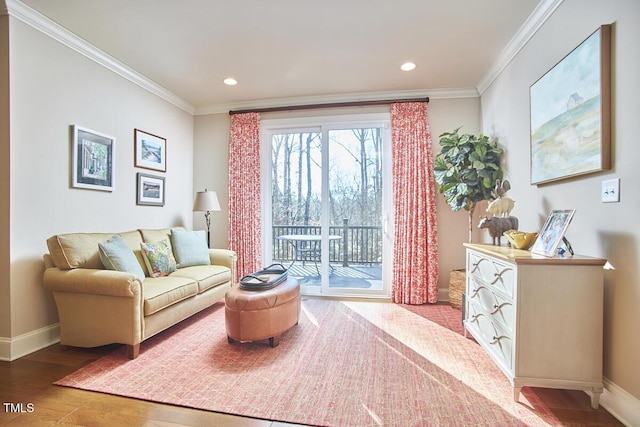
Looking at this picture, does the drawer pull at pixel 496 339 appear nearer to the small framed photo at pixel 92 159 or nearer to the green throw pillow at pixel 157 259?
the green throw pillow at pixel 157 259

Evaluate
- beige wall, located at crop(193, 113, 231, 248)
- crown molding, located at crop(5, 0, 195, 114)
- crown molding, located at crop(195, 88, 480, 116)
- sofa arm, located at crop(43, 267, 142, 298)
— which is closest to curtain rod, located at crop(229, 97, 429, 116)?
crown molding, located at crop(195, 88, 480, 116)

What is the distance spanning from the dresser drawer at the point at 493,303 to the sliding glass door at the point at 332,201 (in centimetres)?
154

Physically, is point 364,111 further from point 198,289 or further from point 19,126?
point 19,126

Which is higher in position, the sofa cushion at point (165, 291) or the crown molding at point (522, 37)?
the crown molding at point (522, 37)

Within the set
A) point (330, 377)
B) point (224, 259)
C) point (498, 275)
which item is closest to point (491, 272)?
point (498, 275)

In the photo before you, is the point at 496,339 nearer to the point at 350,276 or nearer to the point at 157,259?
the point at 350,276

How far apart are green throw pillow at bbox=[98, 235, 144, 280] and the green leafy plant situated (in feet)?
10.6

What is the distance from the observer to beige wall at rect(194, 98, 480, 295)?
379 centimetres

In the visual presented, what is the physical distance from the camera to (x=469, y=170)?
316 centimetres

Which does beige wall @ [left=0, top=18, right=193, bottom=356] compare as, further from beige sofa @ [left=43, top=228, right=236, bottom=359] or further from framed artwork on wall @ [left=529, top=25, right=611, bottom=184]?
framed artwork on wall @ [left=529, top=25, right=611, bottom=184]

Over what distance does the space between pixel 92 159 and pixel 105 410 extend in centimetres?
229

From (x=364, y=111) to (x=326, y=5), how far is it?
5.95ft

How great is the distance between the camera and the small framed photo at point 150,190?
3502mm

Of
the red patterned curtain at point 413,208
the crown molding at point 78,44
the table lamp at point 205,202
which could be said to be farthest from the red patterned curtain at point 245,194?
the red patterned curtain at point 413,208
